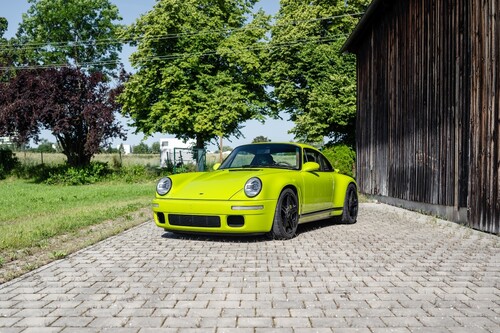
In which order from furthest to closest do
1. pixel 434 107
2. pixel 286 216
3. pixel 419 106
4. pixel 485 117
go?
pixel 419 106, pixel 434 107, pixel 485 117, pixel 286 216

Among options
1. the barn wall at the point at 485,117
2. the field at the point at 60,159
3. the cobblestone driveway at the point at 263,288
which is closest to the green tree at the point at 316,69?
the field at the point at 60,159

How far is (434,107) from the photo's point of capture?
11.1 metres

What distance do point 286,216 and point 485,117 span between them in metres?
3.97

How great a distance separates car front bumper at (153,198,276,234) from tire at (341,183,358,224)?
2707mm

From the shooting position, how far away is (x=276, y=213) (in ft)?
23.7

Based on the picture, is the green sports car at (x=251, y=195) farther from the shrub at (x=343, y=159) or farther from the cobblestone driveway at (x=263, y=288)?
the shrub at (x=343, y=159)

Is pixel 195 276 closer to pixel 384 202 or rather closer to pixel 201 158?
pixel 384 202

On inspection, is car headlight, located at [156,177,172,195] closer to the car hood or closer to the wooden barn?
the car hood

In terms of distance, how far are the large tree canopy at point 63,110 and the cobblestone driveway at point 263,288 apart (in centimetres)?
2120

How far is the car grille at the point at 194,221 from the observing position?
7.00 metres

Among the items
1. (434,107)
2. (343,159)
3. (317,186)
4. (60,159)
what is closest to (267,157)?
(317,186)

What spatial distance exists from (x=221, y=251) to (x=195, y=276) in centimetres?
151

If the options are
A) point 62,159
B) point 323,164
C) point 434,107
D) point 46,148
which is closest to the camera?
point 323,164

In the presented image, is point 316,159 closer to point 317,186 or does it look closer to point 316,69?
point 317,186
